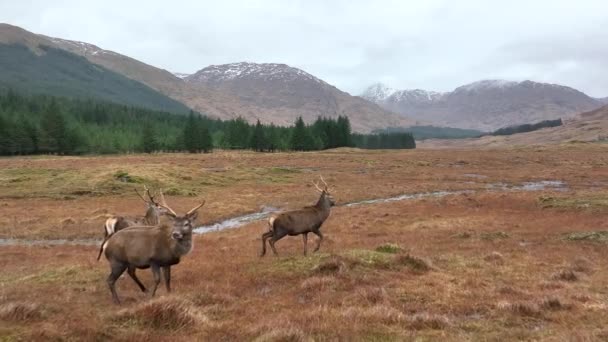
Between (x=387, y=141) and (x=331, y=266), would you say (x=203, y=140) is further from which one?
(x=331, y=266)

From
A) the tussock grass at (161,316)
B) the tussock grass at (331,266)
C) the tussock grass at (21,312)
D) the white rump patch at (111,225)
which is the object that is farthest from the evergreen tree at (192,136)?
the tussock grass at (161,316)

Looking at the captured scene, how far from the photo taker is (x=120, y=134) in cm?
13188

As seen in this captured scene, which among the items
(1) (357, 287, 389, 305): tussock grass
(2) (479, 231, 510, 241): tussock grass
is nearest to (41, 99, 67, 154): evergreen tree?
(2) (479, 231, 510, 241): tussock grass

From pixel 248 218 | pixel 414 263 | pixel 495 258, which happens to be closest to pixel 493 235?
pixel 495 258

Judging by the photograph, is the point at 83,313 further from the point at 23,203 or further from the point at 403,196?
the point at 403,196

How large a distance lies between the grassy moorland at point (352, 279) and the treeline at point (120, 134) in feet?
254

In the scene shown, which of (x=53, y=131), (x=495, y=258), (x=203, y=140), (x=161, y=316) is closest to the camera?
(x=161, y=316)

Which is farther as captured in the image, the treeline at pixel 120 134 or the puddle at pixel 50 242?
the treeline at pixel 120 134

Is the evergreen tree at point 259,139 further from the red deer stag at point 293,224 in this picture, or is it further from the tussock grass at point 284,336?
the tussock grass at point 284,336

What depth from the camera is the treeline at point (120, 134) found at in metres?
109

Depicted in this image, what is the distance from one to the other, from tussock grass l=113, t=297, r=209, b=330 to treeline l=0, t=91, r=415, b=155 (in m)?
112

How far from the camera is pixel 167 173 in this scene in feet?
184

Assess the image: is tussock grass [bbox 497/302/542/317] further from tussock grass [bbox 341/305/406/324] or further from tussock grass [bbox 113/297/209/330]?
tussock grass [bbox 113/297/209/330]

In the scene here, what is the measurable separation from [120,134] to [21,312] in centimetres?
13091
